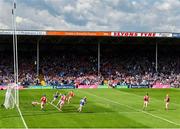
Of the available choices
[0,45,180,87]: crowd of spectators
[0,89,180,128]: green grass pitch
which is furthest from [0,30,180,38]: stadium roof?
[0,89,180,128]: green grass pitch

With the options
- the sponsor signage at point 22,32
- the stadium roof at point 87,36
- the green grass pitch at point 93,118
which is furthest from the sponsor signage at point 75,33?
the green grass pitch at point 93,118

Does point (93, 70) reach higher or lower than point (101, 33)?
lower

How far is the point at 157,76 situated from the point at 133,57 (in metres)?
10.2

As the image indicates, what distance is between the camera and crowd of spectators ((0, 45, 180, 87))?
81.4m

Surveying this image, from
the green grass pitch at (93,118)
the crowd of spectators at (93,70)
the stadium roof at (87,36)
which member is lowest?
the green grass pitch at (93,118)

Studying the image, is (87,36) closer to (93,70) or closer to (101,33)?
(101,33)

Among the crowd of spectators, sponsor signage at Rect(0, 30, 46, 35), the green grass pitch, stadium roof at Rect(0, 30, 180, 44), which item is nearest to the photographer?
the green grass pitch

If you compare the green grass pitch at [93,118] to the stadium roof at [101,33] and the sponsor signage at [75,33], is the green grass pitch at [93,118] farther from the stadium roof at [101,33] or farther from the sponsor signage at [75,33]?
the sponsor signage at [75,33]

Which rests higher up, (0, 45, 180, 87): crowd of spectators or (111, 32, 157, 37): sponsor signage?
(111, 32, 157, 37): sponsor signage

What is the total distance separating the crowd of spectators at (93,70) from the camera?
81438 millimetres

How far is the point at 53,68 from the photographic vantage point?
87.9 meters

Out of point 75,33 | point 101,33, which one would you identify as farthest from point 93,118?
point 101,33

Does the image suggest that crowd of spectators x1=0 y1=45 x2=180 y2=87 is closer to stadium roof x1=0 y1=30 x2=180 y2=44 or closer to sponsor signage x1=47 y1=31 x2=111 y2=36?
stadium roof x1=0 y1=30 x2=180 y2=44

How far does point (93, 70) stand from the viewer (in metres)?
88.4
